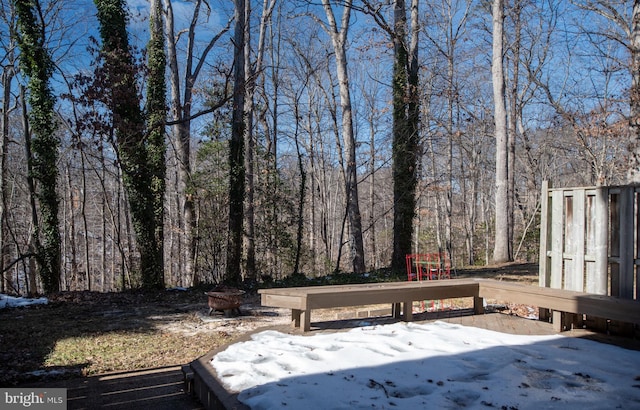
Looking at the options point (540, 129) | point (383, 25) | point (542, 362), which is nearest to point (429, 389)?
point (542, 362)

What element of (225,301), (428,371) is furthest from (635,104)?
(225,301)

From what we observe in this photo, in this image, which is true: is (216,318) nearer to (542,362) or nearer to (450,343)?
(450,343)

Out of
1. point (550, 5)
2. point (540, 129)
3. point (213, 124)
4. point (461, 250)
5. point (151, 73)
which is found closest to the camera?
point (151, 73)

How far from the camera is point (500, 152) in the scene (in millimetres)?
12289

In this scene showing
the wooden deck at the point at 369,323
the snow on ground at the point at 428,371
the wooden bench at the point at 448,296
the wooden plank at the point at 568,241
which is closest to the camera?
the snow on ground at the point at 428,371

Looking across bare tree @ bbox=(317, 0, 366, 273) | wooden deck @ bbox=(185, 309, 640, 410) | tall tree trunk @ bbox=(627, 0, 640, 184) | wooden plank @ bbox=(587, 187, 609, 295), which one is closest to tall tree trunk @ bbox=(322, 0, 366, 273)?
bare tree @ bbox=(317, 0, 366, 273)

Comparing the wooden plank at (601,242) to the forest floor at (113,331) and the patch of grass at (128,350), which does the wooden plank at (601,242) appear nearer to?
the forest floor at (113,331)

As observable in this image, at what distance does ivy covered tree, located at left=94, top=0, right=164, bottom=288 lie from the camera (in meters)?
10.1

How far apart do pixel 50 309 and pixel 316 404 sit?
7.50m

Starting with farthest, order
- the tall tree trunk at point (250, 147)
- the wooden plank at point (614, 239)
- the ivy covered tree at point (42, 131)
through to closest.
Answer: the tall tree trunk at point (250, 147) < the ivy covered tree at point (42, 131) < the wooden plank at point (614, 239)

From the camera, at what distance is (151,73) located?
36.9 ft

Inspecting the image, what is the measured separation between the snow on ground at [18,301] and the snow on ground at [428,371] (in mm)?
6458

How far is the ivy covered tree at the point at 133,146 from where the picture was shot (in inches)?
399

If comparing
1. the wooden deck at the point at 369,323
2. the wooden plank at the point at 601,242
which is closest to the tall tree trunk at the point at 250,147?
the wooden deck at the point at 369,323
